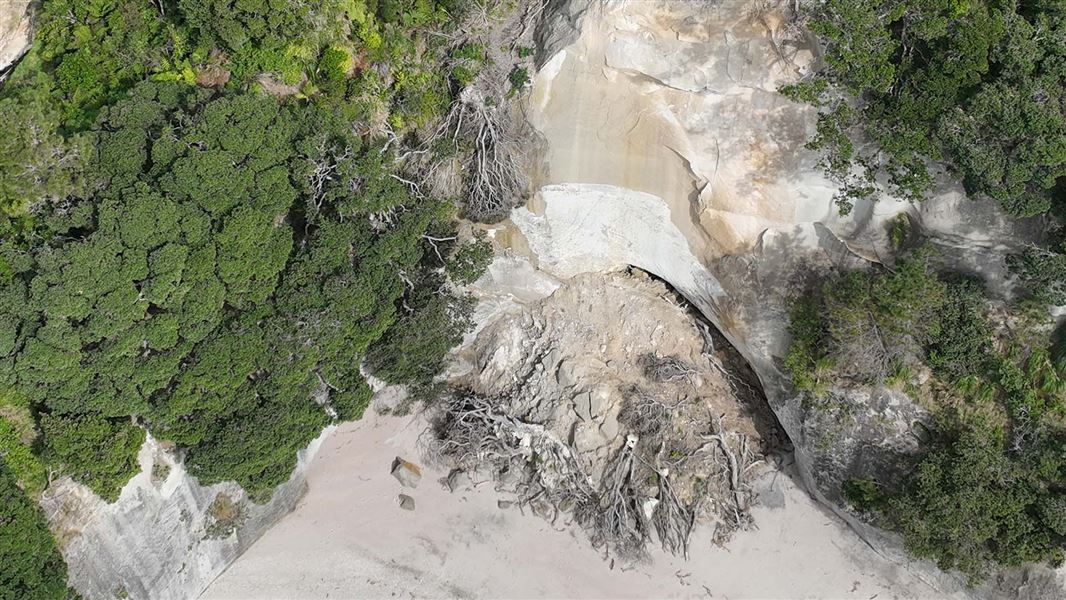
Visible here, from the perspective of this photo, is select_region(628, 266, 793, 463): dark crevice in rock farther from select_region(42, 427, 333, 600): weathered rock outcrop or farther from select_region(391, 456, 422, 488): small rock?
select_region(42, 427, 333, 600): weathered rock outcrop

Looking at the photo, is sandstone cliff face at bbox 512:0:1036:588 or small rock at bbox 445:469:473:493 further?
small rock at bbox 445:469:473:493

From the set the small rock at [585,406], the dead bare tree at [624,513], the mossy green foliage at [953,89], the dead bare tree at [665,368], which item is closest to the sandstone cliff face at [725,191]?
the mossy green foliage at [953,89]

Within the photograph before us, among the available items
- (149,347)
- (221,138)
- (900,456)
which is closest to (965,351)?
(900,456)

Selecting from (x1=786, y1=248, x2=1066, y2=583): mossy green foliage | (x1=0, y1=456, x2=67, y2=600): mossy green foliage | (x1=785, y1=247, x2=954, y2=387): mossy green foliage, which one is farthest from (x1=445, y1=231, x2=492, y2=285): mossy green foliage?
(x1=0, y1=456, x2=67, y2=600): mossy green foliage

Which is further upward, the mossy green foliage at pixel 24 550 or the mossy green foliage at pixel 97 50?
the mossy green foliage at pixel 97 50

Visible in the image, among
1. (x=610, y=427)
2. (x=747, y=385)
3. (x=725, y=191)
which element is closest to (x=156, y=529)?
(x=610, y=427)

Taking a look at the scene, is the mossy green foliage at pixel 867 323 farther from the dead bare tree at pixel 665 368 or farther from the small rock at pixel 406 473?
the small rock at pixel 406 473

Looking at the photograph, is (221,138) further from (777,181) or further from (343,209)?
(777,181)
